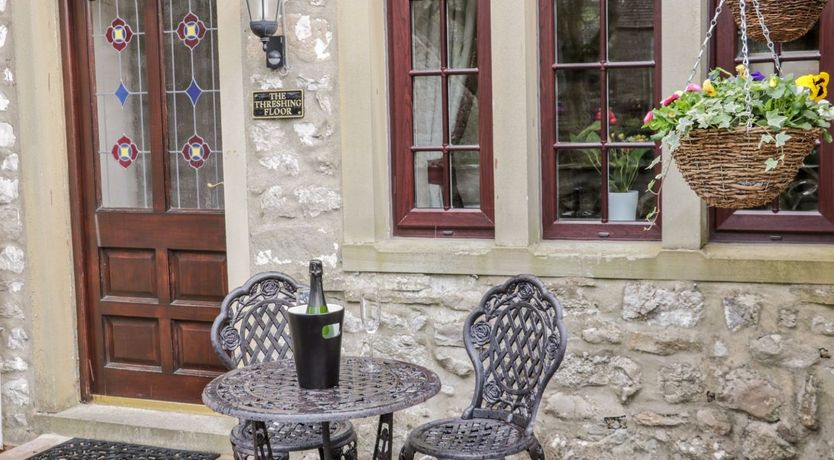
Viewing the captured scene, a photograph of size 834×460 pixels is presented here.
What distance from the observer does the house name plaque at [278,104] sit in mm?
4719

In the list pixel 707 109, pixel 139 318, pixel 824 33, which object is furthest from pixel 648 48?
pixel 139 318

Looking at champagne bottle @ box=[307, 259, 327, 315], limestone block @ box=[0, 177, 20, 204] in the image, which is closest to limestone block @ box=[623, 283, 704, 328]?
Result: champagne bottle @ box=[307, 259, 327, 315]

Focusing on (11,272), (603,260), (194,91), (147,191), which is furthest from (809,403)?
(11,272)

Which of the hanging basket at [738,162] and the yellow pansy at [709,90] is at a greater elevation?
the yellow pansy at [709,90]

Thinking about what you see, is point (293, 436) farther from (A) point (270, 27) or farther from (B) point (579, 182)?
(A) point (270, 27)

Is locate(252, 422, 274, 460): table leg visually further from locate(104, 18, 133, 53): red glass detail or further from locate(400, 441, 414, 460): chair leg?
locate(104, 18, 133, 53): red glass detail

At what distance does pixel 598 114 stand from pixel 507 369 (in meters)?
1.23

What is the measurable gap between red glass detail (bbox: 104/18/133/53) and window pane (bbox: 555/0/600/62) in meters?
2.25

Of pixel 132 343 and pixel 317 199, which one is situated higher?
pixel 317 199

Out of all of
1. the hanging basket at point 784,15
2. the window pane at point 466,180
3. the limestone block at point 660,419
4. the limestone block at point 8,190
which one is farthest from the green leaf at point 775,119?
the limestone block at point 8,190

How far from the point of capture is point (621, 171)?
14.5 ft

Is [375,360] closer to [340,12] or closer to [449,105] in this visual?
[449,105]

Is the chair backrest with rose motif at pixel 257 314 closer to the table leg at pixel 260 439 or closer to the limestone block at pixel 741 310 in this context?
the table leg at pixel 260 439

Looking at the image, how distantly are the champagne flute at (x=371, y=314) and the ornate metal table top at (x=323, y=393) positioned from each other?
0.90 m
